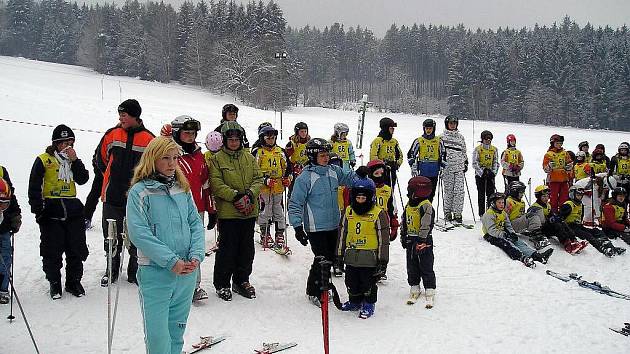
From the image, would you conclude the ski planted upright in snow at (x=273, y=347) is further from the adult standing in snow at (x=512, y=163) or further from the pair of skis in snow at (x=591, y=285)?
the adult standing in snow at (x=512, y=163)

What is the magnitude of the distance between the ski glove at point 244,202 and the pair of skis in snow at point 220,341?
5.24 feet

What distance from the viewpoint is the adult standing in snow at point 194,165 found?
621cm

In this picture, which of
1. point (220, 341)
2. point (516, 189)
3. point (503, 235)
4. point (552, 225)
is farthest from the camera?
point (516, 189)

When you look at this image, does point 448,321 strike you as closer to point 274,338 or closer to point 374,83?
point 274,338

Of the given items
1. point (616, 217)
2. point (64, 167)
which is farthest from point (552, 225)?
point (64, 167)

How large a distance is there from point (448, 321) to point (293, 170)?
4913mm

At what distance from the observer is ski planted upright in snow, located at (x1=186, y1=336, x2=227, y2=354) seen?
5047 millimetres

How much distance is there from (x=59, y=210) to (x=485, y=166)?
30.0 feet

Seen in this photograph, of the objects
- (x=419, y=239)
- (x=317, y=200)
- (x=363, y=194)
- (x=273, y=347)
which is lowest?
(x=273, y=347)

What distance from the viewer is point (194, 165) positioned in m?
6.27

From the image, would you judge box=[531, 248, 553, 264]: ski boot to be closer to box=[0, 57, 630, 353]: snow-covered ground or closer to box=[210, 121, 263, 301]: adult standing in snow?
box=[0, 57, 630, 353]: snow-covered ground

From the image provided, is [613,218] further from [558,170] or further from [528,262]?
[528,262]

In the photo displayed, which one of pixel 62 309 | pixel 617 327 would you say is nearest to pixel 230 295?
pixel 62 309

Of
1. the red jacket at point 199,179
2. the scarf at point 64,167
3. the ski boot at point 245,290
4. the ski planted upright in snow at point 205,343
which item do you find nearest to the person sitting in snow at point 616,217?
the ski boot at point 245,290
